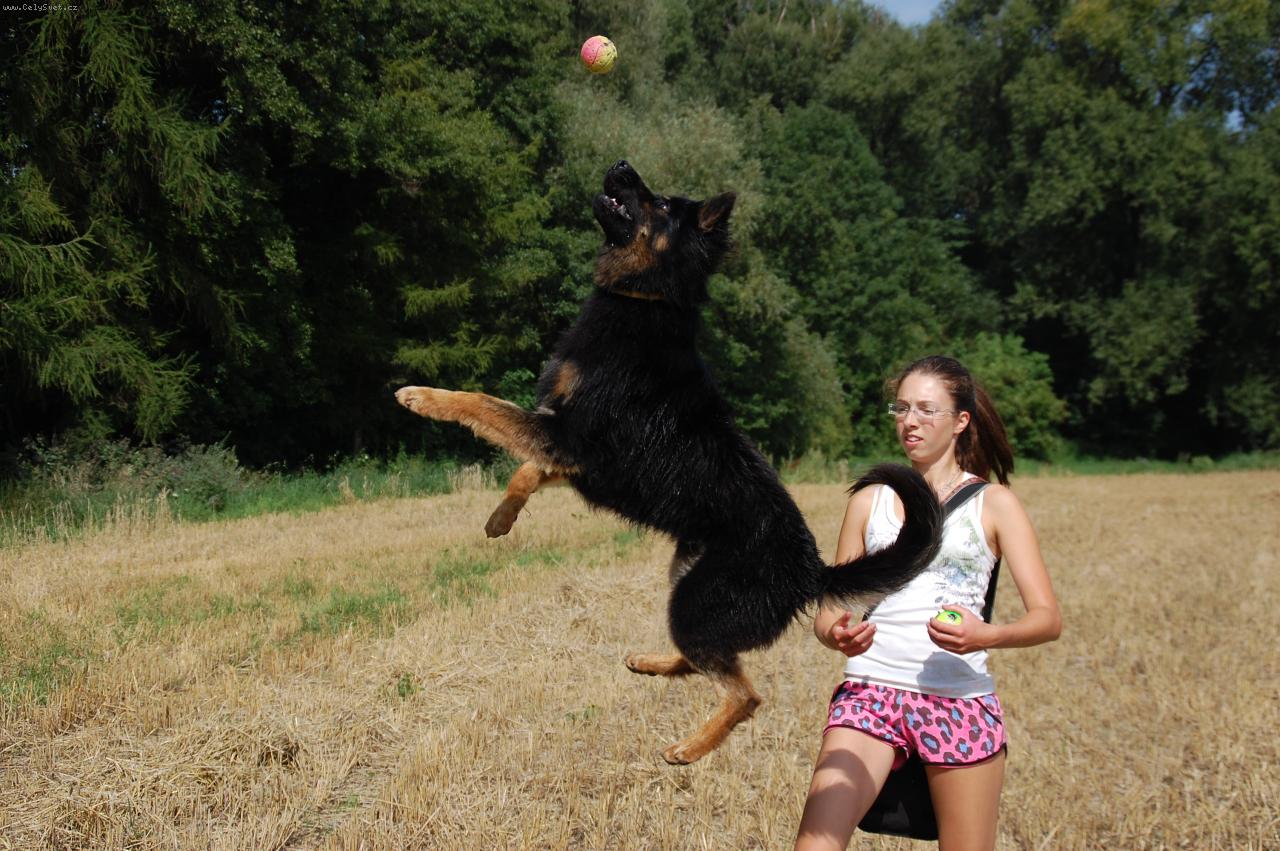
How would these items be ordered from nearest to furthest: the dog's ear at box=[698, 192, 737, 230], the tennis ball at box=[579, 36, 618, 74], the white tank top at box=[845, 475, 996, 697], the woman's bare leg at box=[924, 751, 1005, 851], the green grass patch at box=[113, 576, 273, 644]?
the woman's bare leg at box=[924, 751, 1005, 851]
the white tank top at box=[845, 475, 996, 697]
the dog's ear at box=[698, 192, 737, 230]
the tennis ball at box=[579, 36, 618, 74]
the green grass patch at box=[113, 576, 273, 644]

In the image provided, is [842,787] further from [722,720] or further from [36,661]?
[36,661]

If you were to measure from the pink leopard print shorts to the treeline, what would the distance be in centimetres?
1305

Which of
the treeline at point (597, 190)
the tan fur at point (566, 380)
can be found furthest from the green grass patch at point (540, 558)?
the treeline at point (597, 190)

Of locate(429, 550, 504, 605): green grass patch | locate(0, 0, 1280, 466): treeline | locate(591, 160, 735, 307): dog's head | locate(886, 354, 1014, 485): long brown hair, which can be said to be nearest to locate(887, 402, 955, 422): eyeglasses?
locate(886, 354, 1014, 485): long brown hair

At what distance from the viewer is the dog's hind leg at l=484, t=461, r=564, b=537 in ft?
13.2

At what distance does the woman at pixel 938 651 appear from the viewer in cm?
316

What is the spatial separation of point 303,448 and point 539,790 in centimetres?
1766

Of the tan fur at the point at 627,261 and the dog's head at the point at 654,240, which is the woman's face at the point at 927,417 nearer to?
the dog's head at the point at 654,240

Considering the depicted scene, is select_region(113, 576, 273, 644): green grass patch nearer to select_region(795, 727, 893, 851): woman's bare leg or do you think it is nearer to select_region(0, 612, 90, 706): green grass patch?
select_region(0, 612, 90, 706): green grass patch

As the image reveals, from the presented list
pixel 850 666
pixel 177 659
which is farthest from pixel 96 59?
pixel 850 666

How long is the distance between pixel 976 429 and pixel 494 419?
2.00m

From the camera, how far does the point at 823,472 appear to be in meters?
25.1

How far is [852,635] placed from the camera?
10.6 ft

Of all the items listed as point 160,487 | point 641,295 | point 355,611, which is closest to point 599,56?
point 641,295
